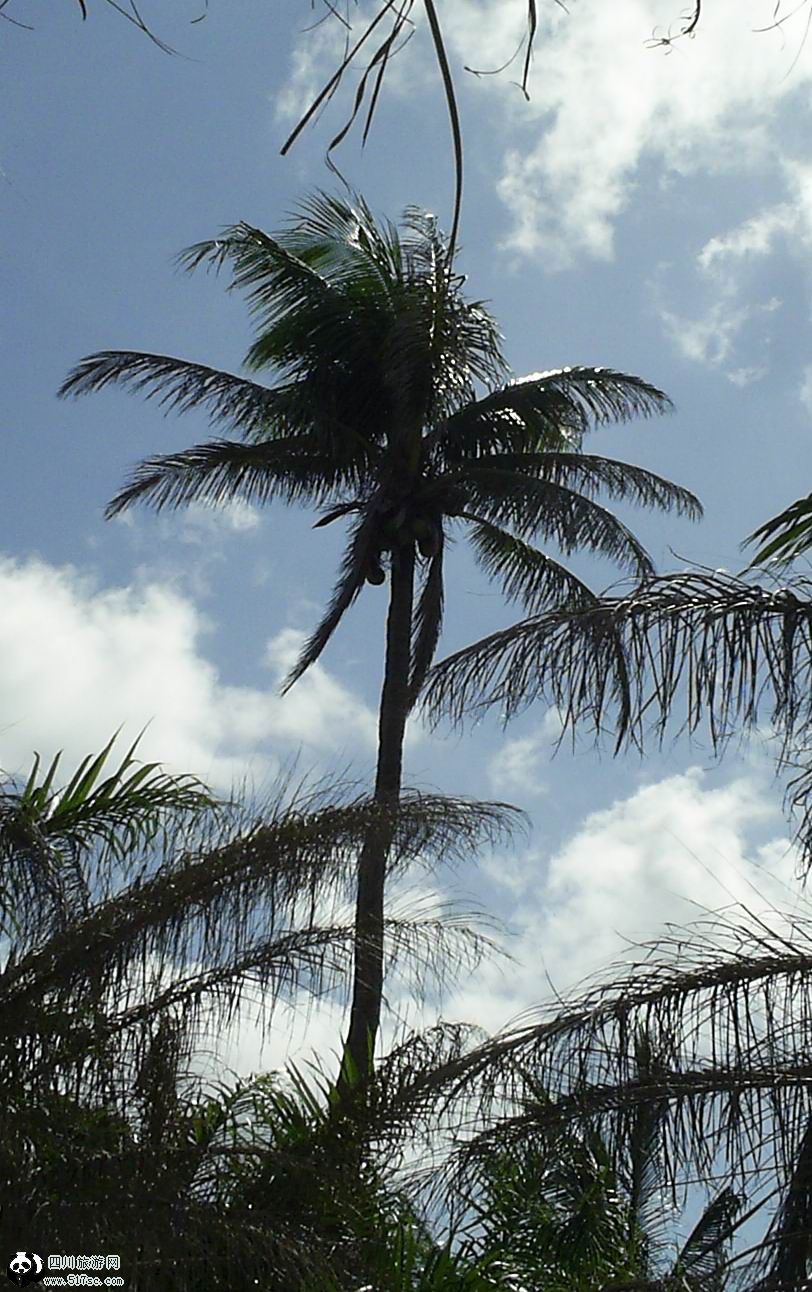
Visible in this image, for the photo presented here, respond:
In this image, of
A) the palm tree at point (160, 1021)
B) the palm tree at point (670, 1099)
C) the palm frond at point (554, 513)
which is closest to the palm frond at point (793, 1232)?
the palm tree at point (670, 1099)

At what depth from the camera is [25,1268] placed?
6.04 meters

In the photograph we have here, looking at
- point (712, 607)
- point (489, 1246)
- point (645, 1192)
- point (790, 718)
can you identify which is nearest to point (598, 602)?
point (712, 607)

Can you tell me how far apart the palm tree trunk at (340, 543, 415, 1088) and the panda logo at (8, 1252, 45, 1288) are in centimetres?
169

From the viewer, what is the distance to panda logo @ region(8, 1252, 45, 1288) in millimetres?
6027

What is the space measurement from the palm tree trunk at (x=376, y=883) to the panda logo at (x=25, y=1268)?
1.69 meters

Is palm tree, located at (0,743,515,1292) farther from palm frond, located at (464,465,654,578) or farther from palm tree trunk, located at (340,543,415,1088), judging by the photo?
palm frond, located at (464,465,654,578)

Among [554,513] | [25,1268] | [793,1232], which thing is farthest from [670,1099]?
[554,513]

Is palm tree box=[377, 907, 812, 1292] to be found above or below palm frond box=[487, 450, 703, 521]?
below

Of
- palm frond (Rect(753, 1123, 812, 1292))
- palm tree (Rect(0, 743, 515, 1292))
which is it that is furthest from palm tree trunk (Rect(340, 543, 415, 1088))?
palm frond (Rect(753, 1123, 812, 1292))

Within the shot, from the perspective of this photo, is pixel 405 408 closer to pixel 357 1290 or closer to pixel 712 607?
pixel 357 1290

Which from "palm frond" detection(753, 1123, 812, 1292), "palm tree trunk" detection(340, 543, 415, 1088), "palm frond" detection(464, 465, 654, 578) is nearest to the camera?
"palm frond" detection(753, 1123, 812, 1292)

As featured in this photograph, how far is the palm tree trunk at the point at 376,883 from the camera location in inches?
281

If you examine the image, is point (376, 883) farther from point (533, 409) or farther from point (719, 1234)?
point (533, 409)

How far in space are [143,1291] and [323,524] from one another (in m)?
10.9
